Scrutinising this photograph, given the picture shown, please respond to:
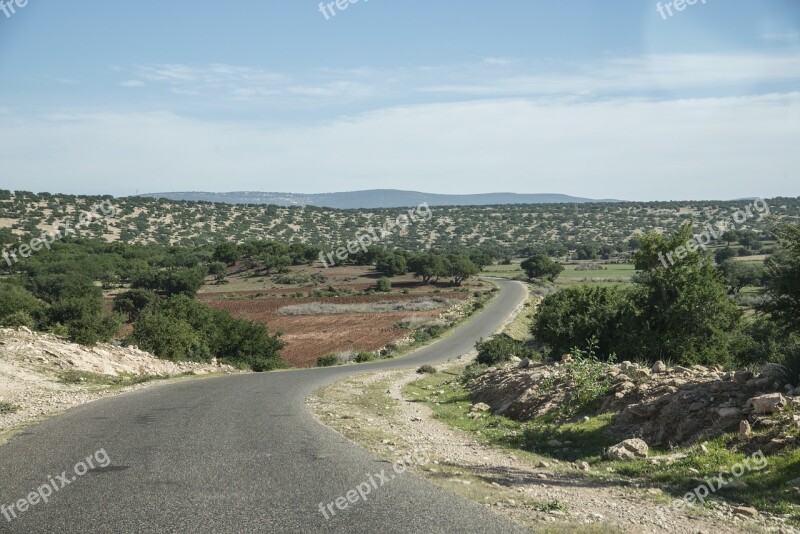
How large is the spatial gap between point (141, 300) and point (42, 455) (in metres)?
51.4

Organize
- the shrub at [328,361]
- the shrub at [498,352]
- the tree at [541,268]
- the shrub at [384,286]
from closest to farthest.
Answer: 1. the shrub at [498,352]
2. the shrub at [328,361]
3. the shrub at [384,286]
4. the tree at [541,268]

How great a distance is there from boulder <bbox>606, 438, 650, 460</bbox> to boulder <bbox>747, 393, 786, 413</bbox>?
75.4 inches

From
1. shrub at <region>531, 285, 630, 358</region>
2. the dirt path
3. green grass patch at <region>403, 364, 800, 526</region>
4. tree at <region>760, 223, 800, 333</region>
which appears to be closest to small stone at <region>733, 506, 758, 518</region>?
the dirt path

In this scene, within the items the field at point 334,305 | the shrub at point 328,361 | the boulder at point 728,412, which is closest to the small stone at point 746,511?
the boulder at point 728,412

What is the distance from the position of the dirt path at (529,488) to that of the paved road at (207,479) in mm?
588

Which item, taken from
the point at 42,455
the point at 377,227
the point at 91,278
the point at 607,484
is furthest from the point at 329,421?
the point at 377,227

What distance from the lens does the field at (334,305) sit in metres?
56.2

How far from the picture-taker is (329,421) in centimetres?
1528

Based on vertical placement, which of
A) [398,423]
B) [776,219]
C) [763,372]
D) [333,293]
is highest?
[776,219]

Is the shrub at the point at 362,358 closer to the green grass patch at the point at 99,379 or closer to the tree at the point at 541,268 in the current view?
the green grass patch at the point at 99,379

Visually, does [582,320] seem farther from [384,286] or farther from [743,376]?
[384,286]

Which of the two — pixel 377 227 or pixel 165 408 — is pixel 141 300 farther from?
pixel 377 227

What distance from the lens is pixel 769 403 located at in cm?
1066

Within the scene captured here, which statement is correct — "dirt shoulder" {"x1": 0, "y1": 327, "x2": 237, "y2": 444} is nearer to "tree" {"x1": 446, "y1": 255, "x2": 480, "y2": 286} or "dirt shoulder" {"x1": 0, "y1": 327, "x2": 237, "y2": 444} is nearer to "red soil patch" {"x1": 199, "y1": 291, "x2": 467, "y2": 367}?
"red soil patch" {"x1": 199, "y1": 291, "x2": 467, "y2": 367}
